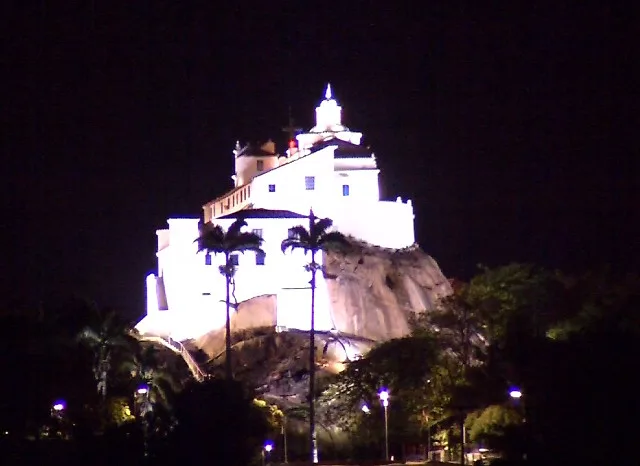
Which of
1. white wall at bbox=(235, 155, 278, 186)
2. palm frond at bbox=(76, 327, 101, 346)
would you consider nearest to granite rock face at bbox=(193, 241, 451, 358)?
white wall at bbox=(235, 155, 278, 186)

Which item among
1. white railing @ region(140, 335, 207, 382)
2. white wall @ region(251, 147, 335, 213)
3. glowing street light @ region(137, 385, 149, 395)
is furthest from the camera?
white wall @ region(251, 147, 335, 213)

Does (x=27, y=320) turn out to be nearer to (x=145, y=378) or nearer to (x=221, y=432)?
(x=145, y=378)

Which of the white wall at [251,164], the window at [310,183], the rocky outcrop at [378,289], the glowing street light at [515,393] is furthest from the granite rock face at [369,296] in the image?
the glowing street light at [515,393]

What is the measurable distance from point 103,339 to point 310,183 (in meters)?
28.1

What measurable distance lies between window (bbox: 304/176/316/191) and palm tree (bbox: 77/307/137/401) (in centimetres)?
2645

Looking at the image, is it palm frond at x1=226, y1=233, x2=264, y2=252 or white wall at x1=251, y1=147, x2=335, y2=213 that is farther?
white wall at x1=251, y1=147, x2=335, y2=213

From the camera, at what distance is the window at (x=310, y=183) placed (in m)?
90.8

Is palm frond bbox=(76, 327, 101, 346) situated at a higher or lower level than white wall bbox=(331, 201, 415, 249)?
lower

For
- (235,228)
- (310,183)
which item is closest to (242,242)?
(235,228)

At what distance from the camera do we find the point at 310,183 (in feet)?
298

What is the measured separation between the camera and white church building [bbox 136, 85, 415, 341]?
279 ft

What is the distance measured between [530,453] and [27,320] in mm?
30381

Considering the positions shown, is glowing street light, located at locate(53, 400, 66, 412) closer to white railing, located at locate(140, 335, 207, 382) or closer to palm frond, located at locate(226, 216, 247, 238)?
white railing, located at locate(140, 335, 207, 382)

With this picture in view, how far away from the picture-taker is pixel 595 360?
44312mm
